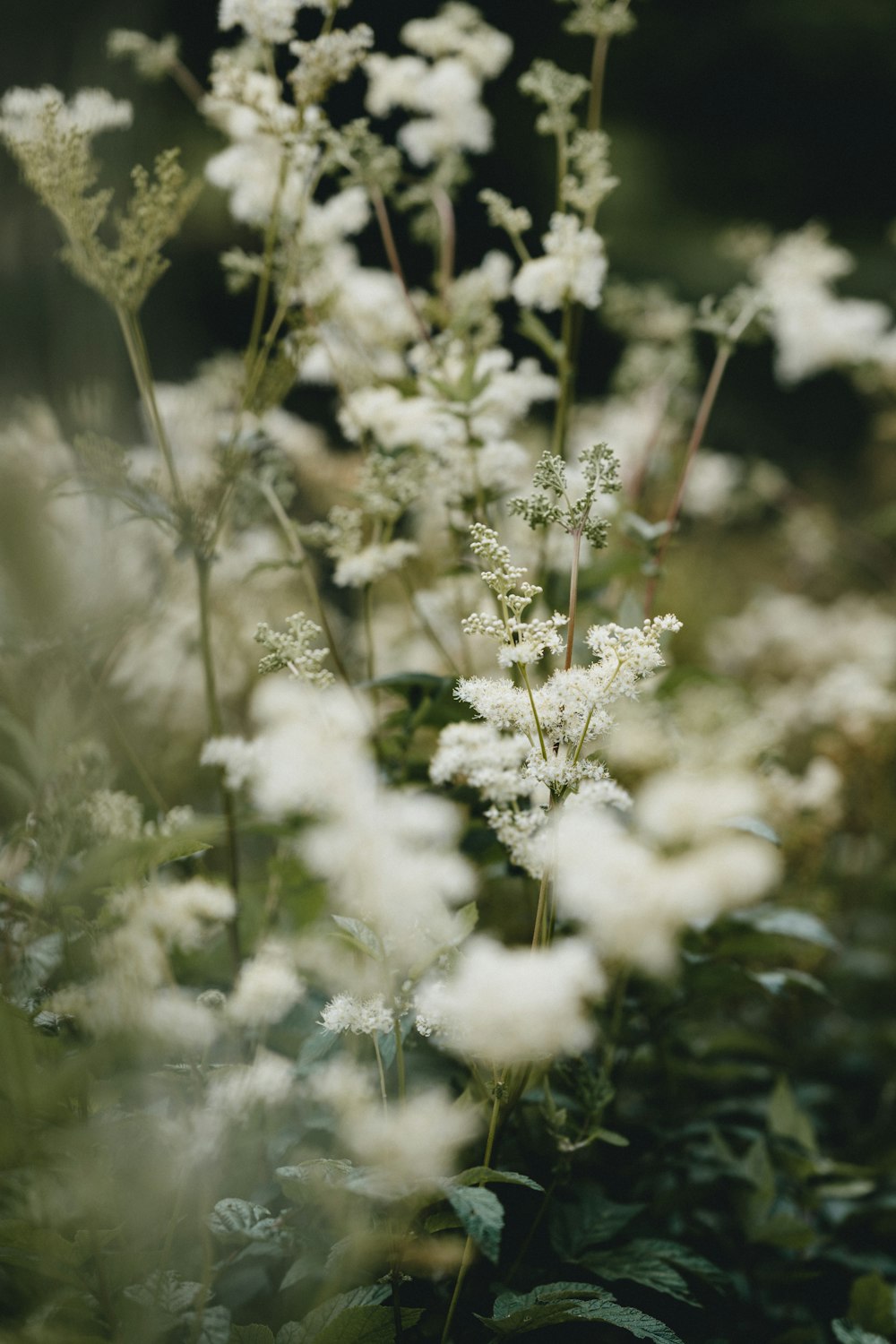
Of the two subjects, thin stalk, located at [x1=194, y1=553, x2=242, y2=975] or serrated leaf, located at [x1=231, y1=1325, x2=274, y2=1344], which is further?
thin stalk, located at [x1=194, y1=553, x2=242, y2=975]

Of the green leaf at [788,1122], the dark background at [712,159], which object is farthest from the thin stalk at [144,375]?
the dark background at [712,159]

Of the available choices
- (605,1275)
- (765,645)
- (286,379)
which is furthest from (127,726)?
(765,645)

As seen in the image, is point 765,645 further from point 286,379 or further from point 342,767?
point 342,767

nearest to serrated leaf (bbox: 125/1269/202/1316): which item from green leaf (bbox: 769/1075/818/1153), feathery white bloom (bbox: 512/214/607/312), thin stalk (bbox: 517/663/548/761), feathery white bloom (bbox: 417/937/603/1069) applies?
feathery white bloom (bbox: 417/937/603/1069)

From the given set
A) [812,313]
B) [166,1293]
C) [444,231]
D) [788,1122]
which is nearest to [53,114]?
[444,231]

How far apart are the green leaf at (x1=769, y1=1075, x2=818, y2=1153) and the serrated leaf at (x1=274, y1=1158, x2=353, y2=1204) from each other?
0.54 metres

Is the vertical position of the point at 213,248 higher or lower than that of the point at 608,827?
higher

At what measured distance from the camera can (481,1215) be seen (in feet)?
1.50

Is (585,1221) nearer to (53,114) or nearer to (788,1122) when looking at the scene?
(788,1122)

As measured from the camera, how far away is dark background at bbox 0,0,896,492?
223cm

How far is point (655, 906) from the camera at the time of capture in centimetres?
51

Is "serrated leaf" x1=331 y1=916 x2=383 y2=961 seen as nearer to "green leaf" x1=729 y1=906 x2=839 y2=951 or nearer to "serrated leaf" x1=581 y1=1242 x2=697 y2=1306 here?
"serrated leaf" x1=581 y1=1242 x2=697 y2=1306

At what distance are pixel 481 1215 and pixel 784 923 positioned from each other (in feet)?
1.62

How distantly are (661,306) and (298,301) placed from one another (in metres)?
0.57
